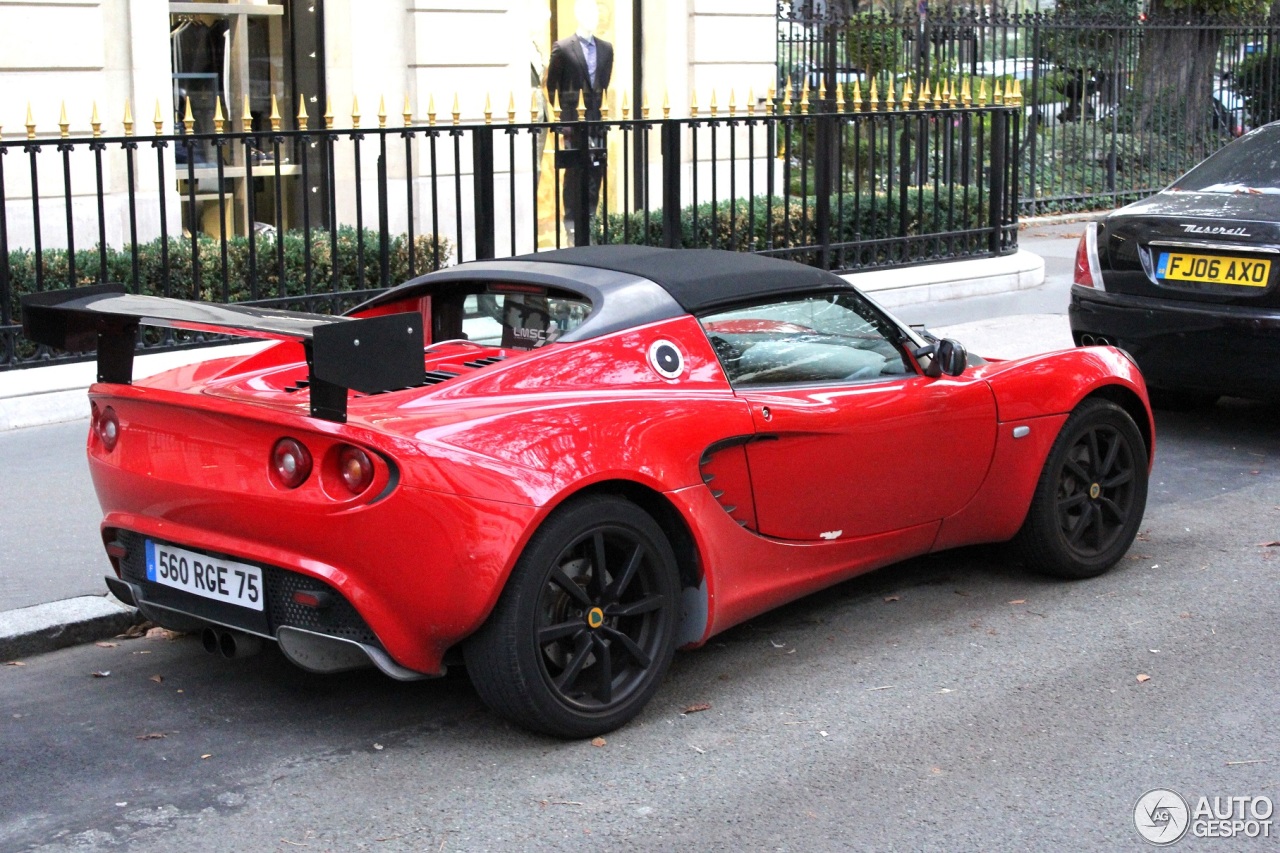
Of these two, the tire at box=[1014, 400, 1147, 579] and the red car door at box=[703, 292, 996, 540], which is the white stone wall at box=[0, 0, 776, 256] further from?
the tire at box=[1014, 400, 1147, 579]

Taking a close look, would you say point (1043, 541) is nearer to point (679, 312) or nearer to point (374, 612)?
point (679, 312)

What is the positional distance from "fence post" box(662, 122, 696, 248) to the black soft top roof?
548cm

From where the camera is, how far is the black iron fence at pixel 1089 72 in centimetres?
1745

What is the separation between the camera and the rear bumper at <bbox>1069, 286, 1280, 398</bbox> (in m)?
7.81

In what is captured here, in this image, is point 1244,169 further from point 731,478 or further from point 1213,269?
point 731,478

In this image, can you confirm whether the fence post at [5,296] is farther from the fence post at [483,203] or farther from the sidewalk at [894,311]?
the fence post at [483,203]

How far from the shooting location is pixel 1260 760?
4363 millimetres

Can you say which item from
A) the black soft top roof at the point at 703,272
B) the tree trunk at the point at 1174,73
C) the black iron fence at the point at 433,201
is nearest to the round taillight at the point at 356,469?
the black soft top roof at the point at 703,272

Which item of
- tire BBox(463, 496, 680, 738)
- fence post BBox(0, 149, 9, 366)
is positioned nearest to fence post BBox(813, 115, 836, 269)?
fence post BBox(0, 149, 9, 366)

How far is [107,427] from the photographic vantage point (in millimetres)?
4848

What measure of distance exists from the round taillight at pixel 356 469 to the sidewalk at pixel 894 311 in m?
1.78

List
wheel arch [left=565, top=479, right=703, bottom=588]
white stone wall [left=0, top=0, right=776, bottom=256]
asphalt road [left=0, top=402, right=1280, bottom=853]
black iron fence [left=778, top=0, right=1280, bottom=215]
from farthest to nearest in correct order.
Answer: black iron fence [left=778, top=0, right=1280, bottom=215] → white stone wall [left=0, top=0, right=776, bottom=256] → wheel arch [left=565, top=479, right=703, bottom=588] → asphalt road [left=0, top=402, right=1280, bottom=853]

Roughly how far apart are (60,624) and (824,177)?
7.96 m

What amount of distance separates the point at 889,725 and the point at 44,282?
20.4 ft
